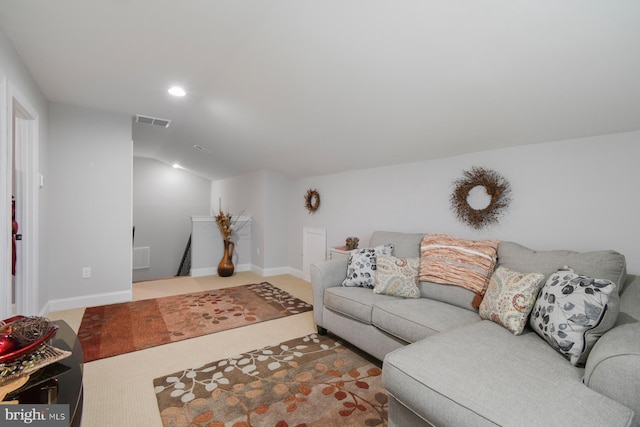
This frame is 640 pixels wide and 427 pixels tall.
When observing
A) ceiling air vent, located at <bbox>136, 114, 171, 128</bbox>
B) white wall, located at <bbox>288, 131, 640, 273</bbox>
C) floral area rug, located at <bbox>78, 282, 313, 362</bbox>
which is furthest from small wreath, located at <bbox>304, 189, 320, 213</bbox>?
ceiling air vent, located at <bbox>136, 114, 171, 128</bbox>

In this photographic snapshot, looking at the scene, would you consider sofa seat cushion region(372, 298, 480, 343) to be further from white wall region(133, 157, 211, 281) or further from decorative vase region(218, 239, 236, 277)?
white wall region(133, 157, 211, 281)

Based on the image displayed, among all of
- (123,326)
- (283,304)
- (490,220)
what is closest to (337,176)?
(283,304)

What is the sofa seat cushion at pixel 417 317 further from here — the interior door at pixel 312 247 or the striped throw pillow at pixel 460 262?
the interior door at pixel 312 247

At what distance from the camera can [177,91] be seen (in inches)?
122

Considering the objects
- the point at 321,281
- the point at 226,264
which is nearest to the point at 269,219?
the point at 226,264

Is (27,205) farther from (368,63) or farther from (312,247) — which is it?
(312,247)

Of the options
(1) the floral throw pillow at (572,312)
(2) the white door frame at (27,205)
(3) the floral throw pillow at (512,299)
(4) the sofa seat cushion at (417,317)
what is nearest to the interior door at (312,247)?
(4) the sofa seat cushion at (417,317)

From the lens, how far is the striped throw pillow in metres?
2.19

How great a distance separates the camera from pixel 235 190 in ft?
21.1

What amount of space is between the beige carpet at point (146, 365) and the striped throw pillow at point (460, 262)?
132cm

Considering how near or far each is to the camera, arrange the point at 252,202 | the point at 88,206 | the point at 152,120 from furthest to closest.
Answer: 1. the point at 252,202
2. the point at 152,120
3. the point at 88,206

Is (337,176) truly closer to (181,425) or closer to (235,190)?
(235,190)

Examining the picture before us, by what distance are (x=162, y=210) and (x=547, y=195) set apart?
25.2 feet

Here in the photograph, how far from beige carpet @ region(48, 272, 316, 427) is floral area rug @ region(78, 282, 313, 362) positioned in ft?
0.42
